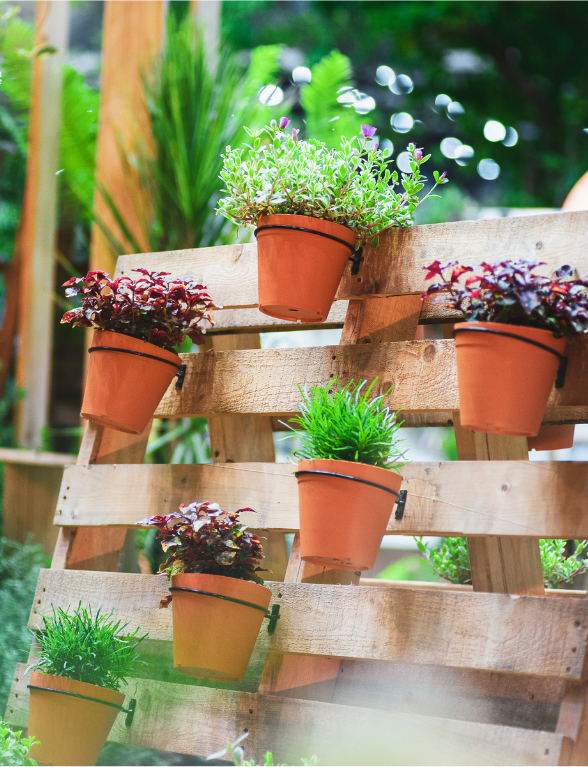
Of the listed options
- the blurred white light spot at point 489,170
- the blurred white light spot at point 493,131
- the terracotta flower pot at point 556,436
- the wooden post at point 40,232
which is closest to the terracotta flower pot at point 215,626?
the terracotta flower pot at point 556,436

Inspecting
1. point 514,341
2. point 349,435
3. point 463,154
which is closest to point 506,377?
point 514,341

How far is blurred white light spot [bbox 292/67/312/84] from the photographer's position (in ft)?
19.0

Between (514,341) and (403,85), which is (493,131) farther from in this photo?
(514,341)

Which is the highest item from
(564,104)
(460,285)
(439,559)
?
(564,104)

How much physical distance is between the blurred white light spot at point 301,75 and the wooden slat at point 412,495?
193 inches

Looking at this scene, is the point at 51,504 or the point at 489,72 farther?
the point at 489,72

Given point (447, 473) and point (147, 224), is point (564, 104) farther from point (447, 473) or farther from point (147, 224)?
point (447, 473)

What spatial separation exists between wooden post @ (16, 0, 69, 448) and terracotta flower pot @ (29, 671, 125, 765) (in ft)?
7.12

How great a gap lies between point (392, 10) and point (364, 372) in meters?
5.46

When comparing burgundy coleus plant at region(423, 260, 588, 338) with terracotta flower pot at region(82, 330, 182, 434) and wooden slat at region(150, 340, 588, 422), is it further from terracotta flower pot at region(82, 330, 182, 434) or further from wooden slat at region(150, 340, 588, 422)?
terracotta flower pot at region(82, 330, 182, 434)

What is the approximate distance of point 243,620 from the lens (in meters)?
1.24

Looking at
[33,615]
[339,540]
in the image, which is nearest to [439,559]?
[339,540]

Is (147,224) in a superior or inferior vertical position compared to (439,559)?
superior

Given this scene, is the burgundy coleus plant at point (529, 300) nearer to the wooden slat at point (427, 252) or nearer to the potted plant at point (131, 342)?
the wooden slat at point (427, 252)
